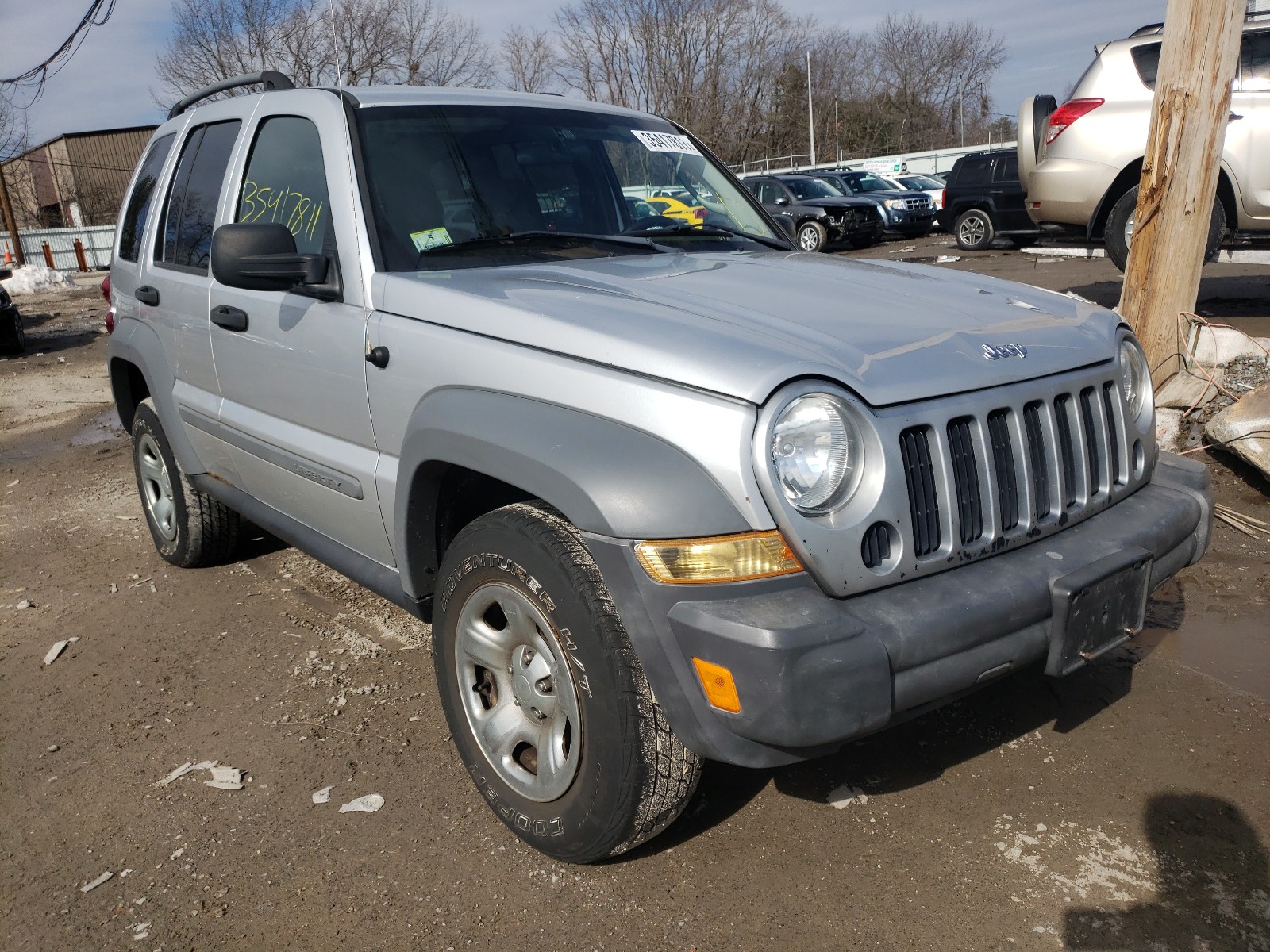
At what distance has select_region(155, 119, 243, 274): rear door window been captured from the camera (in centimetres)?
378

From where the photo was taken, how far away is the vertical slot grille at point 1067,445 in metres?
2.48

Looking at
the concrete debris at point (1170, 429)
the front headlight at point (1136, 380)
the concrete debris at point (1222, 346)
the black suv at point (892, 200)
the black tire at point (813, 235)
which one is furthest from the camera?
the black suv at point (892, 200)

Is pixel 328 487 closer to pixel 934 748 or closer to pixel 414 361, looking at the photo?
pixel 414 361

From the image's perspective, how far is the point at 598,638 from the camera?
212 centimetres

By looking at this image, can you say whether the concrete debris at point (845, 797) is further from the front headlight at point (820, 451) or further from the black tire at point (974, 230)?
the black tire at point (974, 230)

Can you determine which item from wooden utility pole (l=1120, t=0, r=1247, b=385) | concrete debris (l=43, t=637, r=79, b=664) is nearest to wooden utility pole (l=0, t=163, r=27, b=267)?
concrete debris (l=43, t=637, r=79, b=664)

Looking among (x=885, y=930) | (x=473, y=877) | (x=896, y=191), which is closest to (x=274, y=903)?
(x=473, y=877)

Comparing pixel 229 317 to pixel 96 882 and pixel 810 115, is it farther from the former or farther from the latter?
pixel 810 115

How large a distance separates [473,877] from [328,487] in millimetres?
1280

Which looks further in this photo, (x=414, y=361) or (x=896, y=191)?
(x=896, y=191)

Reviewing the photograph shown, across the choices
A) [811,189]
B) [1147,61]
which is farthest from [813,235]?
[1147,61]

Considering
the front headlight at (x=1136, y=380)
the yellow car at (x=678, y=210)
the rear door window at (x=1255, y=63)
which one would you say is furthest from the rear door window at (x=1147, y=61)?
the front headlight at (x=1136, y=380)

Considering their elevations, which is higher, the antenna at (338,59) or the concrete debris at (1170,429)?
the antenna at (338,59)

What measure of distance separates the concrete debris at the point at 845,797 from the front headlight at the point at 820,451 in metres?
1.09
